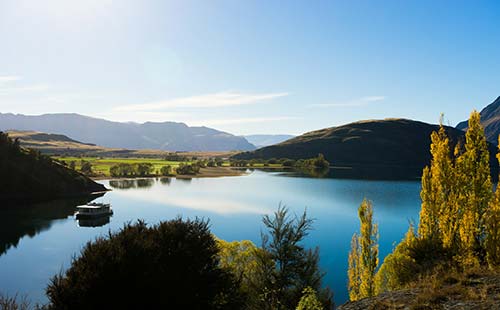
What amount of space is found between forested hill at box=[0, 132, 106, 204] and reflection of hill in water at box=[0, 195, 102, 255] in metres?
8.95

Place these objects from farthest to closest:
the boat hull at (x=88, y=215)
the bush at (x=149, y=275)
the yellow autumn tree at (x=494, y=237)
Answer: the boat hull at (x=88, y=215) → the yellow autumn tree at (x=494, y=237) → the bush at (x=149, y=275)

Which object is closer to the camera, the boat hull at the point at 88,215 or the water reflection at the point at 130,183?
the boat hull at the point at 88,215


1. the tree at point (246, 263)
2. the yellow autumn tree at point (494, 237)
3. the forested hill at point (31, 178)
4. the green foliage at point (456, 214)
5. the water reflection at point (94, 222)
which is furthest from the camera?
the forested hill at point (31, 178)

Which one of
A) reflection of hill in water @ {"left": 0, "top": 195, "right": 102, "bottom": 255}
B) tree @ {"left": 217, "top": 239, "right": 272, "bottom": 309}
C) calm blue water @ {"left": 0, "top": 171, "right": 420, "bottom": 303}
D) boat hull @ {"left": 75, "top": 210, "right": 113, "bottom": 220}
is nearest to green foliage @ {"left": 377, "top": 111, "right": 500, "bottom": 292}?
tree @ {"left": 217, "top": 239, "right": 272, "bottom": 309}

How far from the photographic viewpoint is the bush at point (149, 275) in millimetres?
21984

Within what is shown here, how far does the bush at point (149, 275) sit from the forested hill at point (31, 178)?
105542mm

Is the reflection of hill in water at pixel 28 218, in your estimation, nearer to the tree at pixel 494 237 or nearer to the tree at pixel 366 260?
the tree at pixel 366 260

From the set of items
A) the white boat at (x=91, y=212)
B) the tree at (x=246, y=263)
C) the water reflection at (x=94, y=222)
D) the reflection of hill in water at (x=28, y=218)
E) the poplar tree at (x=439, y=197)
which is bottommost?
the water reflection at (x=94, y=222)

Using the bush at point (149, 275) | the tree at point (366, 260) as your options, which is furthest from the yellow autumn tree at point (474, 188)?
the bush at point (149, 275)

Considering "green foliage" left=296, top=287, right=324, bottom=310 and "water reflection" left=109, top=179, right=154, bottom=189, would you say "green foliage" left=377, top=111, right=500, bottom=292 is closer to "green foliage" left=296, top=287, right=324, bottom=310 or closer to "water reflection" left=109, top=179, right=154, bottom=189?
"green foliage" left=296, top=287, right=324, bottom=310

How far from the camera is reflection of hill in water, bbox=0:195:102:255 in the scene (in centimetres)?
7600

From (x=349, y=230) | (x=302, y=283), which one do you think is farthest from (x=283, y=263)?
(x=349, y=230)

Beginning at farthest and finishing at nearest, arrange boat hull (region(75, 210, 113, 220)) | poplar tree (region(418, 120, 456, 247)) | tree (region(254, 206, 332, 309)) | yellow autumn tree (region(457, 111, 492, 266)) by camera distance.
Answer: boat hull (region(75, 210, 113, 220)) < tree (region(254, 206, 332, 309)) < poplar tree (region(418, 120, 456, 247)) < yellow autumn tree (region(457, 111, 492, 266))

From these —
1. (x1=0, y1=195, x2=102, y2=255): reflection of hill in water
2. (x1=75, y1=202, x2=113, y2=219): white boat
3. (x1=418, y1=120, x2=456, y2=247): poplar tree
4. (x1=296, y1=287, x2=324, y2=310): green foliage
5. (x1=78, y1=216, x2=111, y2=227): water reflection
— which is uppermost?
(x1=418, y1=120, x2=456, y2=247): poplar tree
